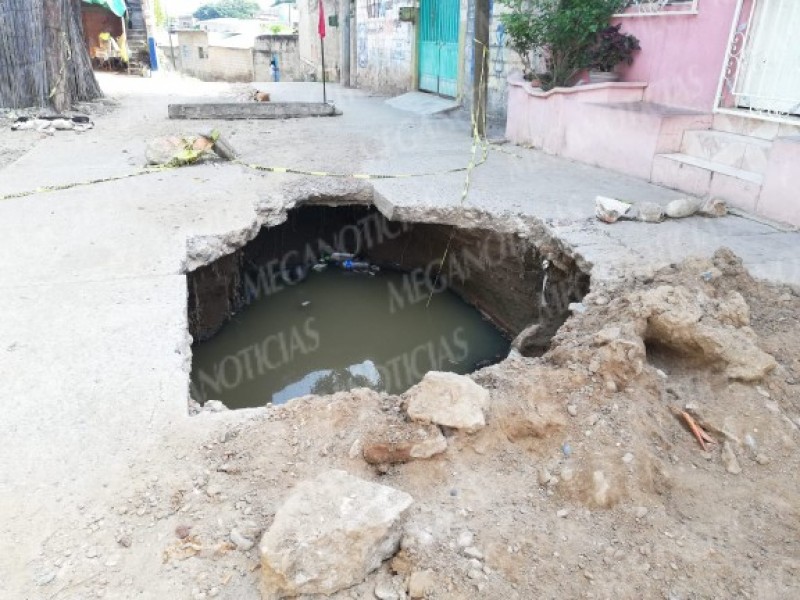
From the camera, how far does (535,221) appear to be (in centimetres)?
505

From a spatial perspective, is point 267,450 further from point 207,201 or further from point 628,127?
point 628,127

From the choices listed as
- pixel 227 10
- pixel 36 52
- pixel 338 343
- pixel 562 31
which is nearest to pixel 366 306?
pixel 338 343

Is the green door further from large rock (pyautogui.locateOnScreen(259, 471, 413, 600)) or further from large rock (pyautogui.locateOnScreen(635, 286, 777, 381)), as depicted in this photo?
large rock (pyautogui.locateOnScreen(259, 471, 413, 600))

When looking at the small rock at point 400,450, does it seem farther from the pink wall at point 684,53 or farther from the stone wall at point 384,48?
the stone wall at point 384,48

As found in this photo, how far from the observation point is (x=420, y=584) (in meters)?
1.93

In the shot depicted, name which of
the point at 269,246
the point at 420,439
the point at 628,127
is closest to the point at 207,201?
the point at 269,246

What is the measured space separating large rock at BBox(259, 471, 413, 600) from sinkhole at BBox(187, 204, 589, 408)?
2818 mm

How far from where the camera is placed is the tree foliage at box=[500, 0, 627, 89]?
6801 millimetres

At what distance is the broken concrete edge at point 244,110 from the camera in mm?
10539

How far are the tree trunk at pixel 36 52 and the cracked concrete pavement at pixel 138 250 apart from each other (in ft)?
7.31

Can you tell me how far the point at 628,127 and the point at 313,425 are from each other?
516cm

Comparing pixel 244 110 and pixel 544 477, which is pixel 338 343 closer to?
pixel 544 477

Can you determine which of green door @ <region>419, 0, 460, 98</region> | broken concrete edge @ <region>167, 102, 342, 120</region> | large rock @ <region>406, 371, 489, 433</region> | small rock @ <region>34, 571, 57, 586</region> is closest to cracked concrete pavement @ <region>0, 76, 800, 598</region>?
small rock @ <region>34, 571, 57, 586</region>

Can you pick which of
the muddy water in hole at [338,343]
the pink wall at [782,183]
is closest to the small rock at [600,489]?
the muddy water in hole at [338,343]
